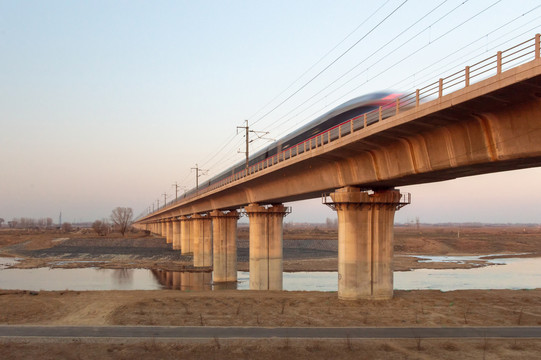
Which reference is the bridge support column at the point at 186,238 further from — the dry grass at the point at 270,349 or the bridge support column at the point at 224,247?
the dry grass at the point at 270,349

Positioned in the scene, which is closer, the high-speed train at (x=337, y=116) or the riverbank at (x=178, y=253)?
the high-speed train at (x=337, y=116)

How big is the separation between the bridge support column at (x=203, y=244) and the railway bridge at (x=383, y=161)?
21.1 meters

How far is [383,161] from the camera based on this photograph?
2559cm

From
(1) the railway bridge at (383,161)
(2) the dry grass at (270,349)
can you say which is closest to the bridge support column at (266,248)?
(1) the railway bridge at (383,161)

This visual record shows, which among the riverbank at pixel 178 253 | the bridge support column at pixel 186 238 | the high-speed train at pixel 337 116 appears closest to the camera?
the high-speed train at pixel 337 116

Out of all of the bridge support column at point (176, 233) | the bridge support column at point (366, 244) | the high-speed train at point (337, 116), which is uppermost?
the high-speed train at point (337, 116)

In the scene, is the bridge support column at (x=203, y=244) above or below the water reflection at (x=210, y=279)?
above

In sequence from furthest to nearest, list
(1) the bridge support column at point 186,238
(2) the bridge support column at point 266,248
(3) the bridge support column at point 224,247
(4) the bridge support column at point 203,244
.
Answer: (1) the bridge support column at point 186,238 < (4) the bridge support column at point 203,244 < (3) the bridge support column at point 224,247 < (2) the bridge support column at point 266,248

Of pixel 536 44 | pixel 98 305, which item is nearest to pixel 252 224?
pixel 98 305

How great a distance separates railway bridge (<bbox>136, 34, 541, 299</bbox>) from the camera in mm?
16203

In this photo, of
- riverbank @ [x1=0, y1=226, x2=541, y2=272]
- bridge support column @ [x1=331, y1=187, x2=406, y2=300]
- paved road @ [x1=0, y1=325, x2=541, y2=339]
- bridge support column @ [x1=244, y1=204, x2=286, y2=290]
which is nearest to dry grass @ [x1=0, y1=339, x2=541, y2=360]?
paved road @ [x1=0, y1=325, x2=541, y2=339]

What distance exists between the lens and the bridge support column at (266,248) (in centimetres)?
4556

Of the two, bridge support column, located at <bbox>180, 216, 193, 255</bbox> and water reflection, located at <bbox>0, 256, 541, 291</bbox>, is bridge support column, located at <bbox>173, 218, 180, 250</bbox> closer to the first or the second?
bridge support column, located at <bbox>180, 216, 193, 255</bbox>

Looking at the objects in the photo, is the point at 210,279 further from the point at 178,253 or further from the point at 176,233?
the point at 176,233
